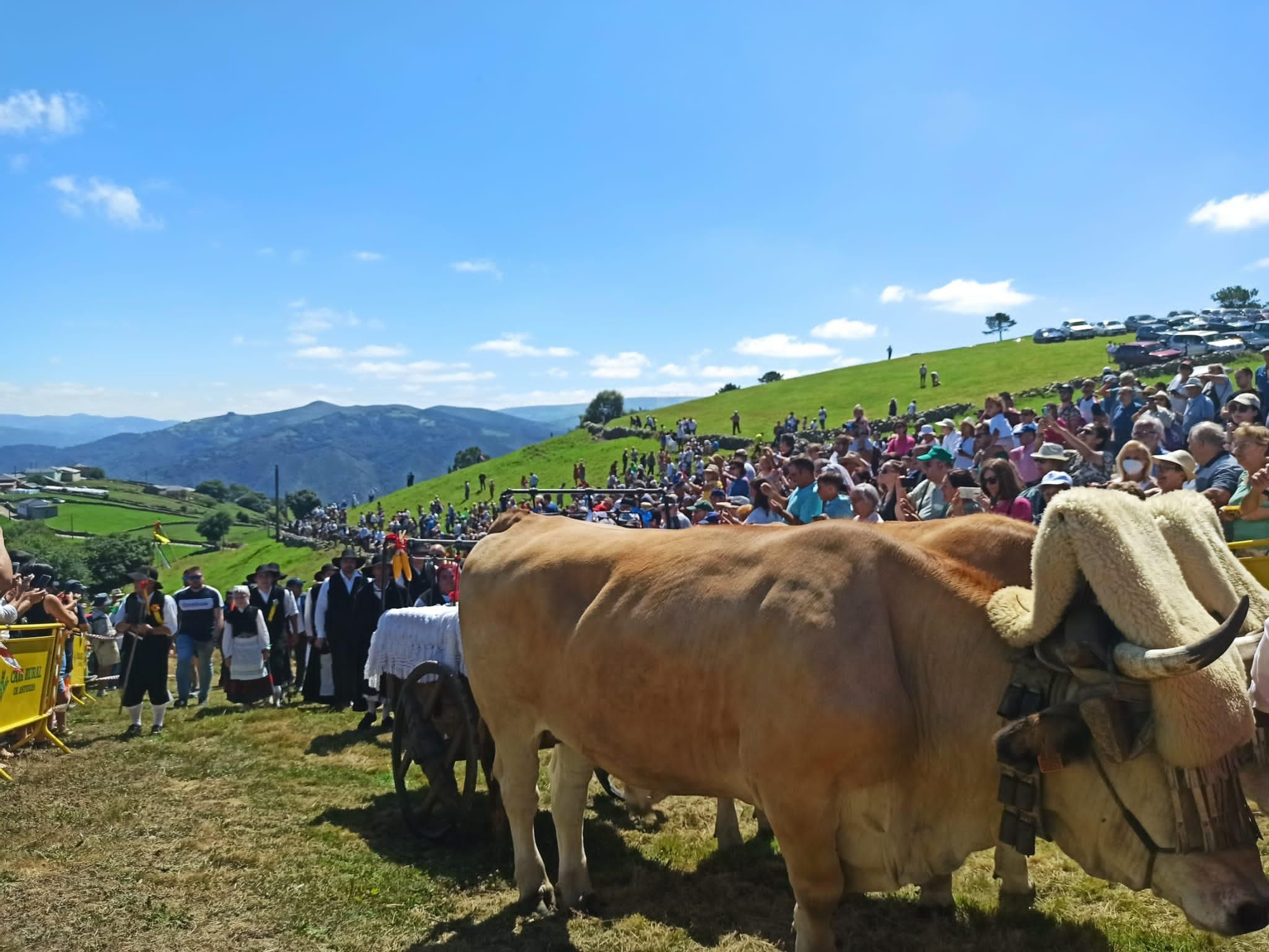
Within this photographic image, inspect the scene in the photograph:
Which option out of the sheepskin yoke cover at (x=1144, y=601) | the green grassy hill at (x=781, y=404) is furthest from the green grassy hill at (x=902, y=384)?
the sheepskin yoke cover at (x=1144, y=601)

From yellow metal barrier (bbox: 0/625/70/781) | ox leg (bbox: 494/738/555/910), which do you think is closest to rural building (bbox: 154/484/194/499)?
yellow metal barrier (bbox: 0/625/70/781)

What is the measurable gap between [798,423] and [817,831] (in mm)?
56235

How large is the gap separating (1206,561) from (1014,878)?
2.74 meters

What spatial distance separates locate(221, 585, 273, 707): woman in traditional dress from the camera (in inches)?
530

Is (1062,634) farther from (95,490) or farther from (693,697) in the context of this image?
(95,490)

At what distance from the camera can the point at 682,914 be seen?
5.36m

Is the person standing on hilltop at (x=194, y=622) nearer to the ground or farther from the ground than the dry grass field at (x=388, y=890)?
farther from the ground

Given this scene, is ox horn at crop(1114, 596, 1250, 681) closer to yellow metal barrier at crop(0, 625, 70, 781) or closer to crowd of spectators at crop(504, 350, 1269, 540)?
crowd of spectators at crop(504, 350, 1269, 540)

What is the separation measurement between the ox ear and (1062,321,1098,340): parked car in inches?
3152

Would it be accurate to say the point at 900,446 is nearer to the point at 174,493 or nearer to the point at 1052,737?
the point at 1052,737

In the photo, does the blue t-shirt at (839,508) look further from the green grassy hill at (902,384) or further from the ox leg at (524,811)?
the green grassy hill at (902,384)

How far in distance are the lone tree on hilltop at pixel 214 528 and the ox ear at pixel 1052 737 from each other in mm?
114427

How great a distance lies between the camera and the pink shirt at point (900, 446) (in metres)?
17.1

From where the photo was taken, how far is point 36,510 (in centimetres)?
11675
